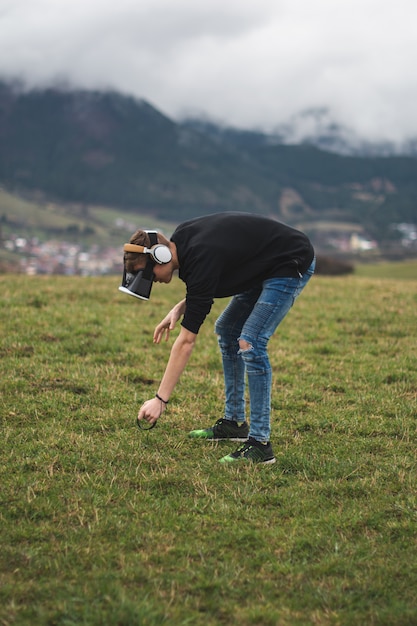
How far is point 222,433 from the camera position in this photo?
26.2 ft

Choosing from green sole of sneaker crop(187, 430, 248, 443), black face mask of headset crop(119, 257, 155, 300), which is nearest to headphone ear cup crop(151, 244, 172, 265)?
black face mask of headset crop(119, 257, 155, 300)

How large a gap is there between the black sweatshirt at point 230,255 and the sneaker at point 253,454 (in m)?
1.55

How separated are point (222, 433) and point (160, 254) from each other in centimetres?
259

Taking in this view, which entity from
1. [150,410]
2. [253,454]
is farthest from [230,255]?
[253,454]

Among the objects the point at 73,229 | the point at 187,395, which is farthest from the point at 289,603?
the point at 73,229

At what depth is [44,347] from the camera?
11.7 m

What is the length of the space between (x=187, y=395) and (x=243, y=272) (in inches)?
127

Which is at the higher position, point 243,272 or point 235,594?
point 243,272

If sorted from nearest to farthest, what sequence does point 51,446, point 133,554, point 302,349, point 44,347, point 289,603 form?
point 289,603 < point 133,554 < point 51,446 < point 44,347 < point 302,349

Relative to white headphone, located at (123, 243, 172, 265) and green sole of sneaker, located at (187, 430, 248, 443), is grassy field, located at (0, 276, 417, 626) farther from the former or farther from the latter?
white headphone, located at (123, 243, 172, 265)

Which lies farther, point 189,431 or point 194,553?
point 189,431

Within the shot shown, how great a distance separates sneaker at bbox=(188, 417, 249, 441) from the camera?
7980 millimetres

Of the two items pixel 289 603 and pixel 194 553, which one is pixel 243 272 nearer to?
pixel 194 553

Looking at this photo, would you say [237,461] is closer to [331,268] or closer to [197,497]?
[197,497]
